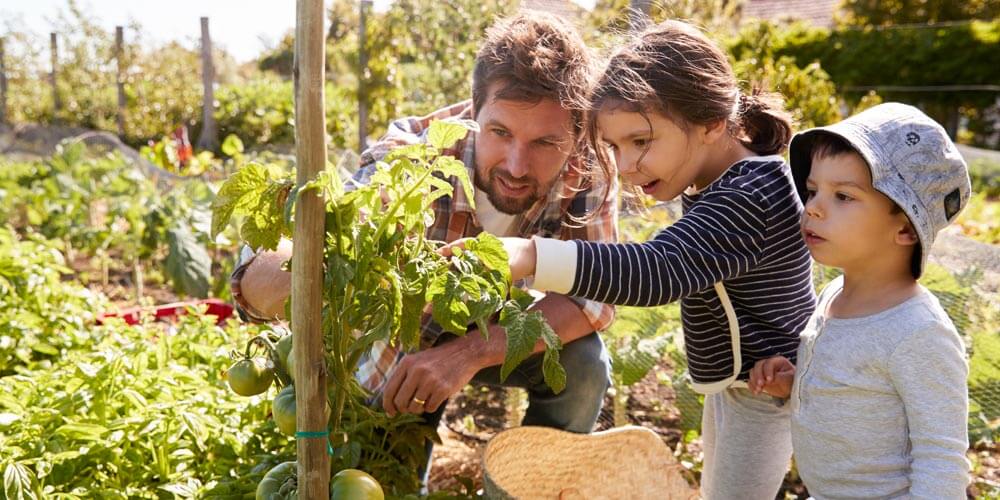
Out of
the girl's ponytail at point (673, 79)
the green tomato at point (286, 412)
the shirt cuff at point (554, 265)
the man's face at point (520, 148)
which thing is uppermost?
the girl's ponytail at point (673, 79)

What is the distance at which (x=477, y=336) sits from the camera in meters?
1.90

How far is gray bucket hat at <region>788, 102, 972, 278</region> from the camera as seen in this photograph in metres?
1.35

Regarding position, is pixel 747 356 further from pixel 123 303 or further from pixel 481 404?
pixel 123 303

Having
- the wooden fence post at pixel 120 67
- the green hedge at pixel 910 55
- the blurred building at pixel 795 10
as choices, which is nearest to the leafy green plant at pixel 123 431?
the wooden fence post at pixel 120 67

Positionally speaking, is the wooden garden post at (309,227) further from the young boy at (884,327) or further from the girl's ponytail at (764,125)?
the girl's ponytail at (764,125)

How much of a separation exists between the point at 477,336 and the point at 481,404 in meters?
1.20

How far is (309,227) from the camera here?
108 centimetres

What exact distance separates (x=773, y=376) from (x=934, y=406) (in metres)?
0.32

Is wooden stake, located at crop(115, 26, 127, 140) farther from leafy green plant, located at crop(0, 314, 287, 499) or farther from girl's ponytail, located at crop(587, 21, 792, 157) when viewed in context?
girl's ponytail, located at crop(587, 21, 792, 157)

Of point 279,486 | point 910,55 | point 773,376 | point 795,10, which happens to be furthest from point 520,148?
point 795,10

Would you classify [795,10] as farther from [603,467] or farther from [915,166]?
[915,166]

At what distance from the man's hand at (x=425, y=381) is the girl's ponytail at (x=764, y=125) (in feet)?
2.33

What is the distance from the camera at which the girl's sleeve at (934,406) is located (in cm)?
132

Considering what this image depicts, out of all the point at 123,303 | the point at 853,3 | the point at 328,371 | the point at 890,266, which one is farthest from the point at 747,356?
the point at 853,3
